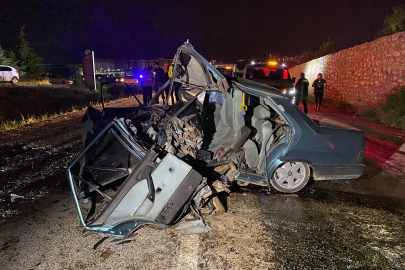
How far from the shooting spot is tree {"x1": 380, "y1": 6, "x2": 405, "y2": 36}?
35.1 ft

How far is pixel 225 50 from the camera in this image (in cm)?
10681

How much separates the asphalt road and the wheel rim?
8.0 inches

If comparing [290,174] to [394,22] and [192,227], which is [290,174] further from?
[394,22]

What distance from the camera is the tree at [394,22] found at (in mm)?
10688

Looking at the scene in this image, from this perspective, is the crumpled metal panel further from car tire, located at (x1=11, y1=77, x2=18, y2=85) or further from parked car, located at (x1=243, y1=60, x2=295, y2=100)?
car tire, located at (x1=11, y1=77, x2=18, y2=85)

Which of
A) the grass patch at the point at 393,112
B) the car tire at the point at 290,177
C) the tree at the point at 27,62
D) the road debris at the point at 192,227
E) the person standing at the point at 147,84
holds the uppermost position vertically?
the tree at the point at 27,62

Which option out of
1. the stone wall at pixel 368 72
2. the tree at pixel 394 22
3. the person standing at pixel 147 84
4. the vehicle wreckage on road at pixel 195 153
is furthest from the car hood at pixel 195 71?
the tree at pixel 394 22

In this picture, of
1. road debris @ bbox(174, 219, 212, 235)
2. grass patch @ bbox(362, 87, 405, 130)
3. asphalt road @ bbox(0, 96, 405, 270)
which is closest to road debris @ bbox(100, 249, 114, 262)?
asphalt road @ bbox(0, 96, 405, 270)

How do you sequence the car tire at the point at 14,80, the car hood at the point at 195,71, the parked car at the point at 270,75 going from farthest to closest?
the car tire at the point at 14,80, the parked car at the point at 270,75, the car hood at the point at 195,71

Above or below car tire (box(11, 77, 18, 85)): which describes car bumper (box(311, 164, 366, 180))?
below

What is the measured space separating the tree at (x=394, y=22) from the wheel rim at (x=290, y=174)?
32.8 ft

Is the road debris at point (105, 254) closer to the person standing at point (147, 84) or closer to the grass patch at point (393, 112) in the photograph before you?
the person standing at point (147, 84)

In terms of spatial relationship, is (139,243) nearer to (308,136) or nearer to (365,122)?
(308,136)

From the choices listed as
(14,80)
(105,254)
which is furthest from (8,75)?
(105,254)
